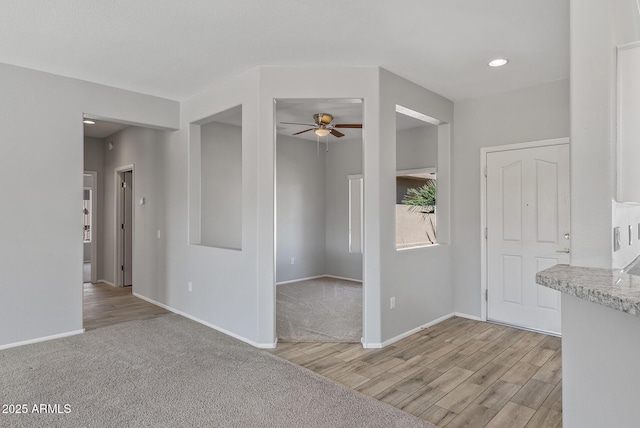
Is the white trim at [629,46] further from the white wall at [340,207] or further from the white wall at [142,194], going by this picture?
the white wall at [340,207]

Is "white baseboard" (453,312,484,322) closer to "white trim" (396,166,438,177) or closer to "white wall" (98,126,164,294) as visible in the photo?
"white trim" (396,166,438,177)

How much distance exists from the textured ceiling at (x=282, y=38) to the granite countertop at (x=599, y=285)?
1834mm

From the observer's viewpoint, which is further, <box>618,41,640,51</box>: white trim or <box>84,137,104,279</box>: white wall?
<box>84,137,104,279</box>: white wall

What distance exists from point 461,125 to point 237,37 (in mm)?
2749

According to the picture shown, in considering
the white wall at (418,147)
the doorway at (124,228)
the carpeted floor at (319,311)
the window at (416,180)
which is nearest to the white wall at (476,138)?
the window at (416,180)

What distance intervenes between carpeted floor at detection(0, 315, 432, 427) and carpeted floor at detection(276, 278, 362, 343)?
63 cm

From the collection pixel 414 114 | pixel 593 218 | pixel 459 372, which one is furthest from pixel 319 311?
pixel 593 218

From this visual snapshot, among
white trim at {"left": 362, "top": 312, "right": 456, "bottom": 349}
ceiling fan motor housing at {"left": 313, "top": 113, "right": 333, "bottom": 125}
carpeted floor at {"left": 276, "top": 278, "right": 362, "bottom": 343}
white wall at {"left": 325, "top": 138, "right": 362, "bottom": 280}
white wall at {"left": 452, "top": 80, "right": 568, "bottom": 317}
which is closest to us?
white trim at {"left": 362, "top": 312, "right": 456, "bottom": 349}

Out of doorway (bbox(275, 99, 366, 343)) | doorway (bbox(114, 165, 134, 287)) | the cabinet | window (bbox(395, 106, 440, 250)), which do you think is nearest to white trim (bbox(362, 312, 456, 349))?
window (bbox(395, 106, 440, 250))

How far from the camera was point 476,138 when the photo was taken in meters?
4.26

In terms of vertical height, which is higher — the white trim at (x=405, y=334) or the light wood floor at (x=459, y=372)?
the white trim at (x=405, y=334)

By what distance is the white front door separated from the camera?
3.74 m

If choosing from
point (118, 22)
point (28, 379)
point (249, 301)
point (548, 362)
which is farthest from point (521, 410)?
point (118, 22)

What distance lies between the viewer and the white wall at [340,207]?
21.9ft
